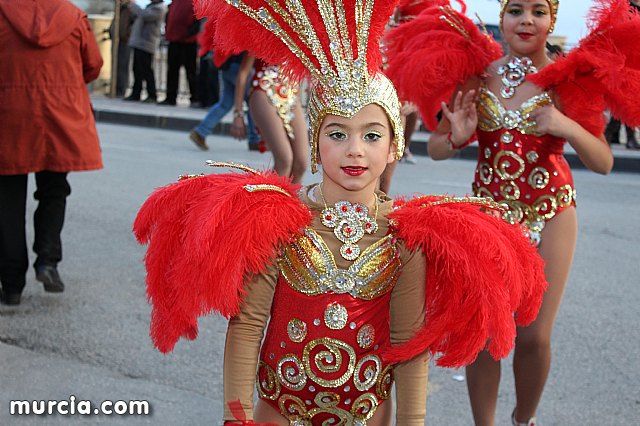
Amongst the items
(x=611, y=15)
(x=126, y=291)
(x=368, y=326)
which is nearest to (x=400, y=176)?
(x=126, y=291)

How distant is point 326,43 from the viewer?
254 centimetres

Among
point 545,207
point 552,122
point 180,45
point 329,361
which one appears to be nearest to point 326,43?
point 329,361

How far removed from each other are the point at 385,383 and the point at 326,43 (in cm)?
95

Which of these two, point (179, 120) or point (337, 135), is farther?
point (179, 120)

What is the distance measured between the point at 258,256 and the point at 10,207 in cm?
349

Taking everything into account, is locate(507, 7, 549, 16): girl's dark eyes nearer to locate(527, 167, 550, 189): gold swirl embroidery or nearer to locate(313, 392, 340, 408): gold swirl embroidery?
locate(527, 167, 550, 189): gold swirl embroidery

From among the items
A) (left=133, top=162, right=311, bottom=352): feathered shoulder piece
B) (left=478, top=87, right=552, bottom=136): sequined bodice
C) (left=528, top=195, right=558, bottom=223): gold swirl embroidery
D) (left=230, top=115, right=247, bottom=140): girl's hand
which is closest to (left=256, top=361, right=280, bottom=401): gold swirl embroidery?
(left=133, top=162, right=311, bottom=352): feathered shoulder piece

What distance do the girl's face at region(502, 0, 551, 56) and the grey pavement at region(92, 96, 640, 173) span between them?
961 cm

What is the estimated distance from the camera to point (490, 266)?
98.4 inches

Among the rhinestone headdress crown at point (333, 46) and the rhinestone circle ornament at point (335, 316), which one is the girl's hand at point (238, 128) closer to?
the rhinestone headdress crown at point (333, 46)

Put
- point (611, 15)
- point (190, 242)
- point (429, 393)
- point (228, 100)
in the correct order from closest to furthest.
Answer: point (190, 242), point (611, 15), point (429, 393), point (228, 100)

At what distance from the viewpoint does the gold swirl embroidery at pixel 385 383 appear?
2.62 metres

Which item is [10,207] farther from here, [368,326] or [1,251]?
[368,326]

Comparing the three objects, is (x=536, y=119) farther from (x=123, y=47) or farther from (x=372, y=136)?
(x=123, y=47)
